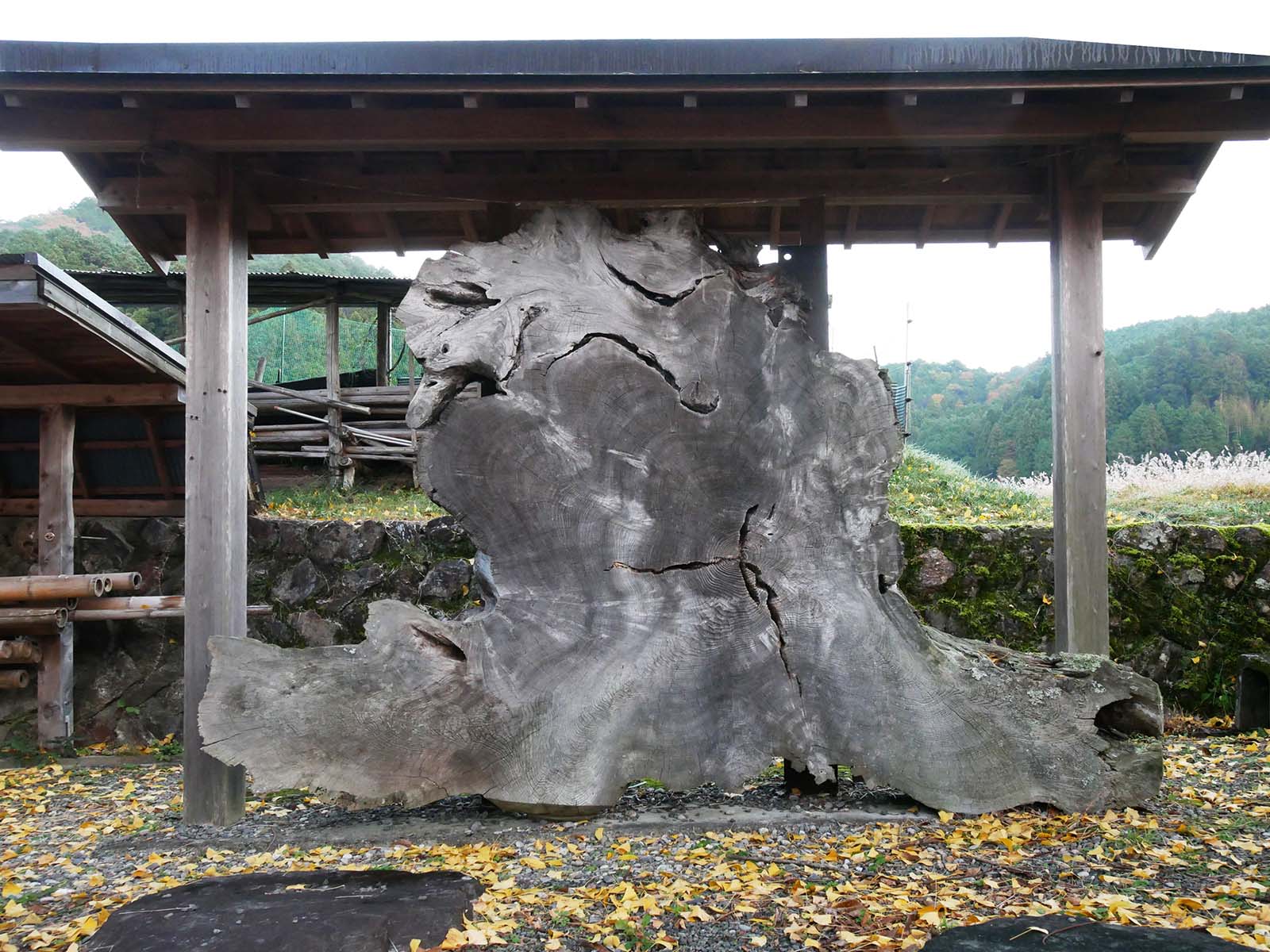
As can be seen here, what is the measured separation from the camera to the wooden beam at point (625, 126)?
377cm

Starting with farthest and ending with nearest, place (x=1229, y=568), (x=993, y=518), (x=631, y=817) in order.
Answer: (x=993, y=518)
(x=1229, y=568)
(x=631, y=817)

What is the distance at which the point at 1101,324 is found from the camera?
4066 mm

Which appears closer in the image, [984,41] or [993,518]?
[984,41]

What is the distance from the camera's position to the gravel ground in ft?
8.80

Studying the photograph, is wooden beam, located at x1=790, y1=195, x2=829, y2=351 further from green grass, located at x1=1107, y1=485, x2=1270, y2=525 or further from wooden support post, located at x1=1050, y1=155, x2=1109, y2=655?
green grass, located at x1=1107, y1=485, x2=1270, y2=525

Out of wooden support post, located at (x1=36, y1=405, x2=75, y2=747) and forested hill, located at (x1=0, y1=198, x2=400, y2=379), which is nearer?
wooden support post, located at (x1=36, y1=405, x2=75, y2=747)

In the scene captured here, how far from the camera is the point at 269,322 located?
3247 cm

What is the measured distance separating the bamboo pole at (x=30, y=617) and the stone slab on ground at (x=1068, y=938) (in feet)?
18.5

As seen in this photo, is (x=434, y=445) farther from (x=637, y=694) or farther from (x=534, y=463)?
(x=637, y=694)

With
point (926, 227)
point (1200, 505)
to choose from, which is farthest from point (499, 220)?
point (1200, 505)

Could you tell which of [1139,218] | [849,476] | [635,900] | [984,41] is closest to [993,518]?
[1139,218]

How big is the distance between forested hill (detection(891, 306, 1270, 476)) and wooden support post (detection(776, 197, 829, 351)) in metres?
13.6

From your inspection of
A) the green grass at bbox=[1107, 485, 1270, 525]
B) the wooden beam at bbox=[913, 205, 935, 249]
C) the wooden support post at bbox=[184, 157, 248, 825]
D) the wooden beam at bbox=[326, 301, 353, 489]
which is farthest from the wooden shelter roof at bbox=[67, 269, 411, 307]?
the green grass at bbox=[1107, 485, 1270, 525]

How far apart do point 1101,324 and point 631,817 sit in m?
3.05
